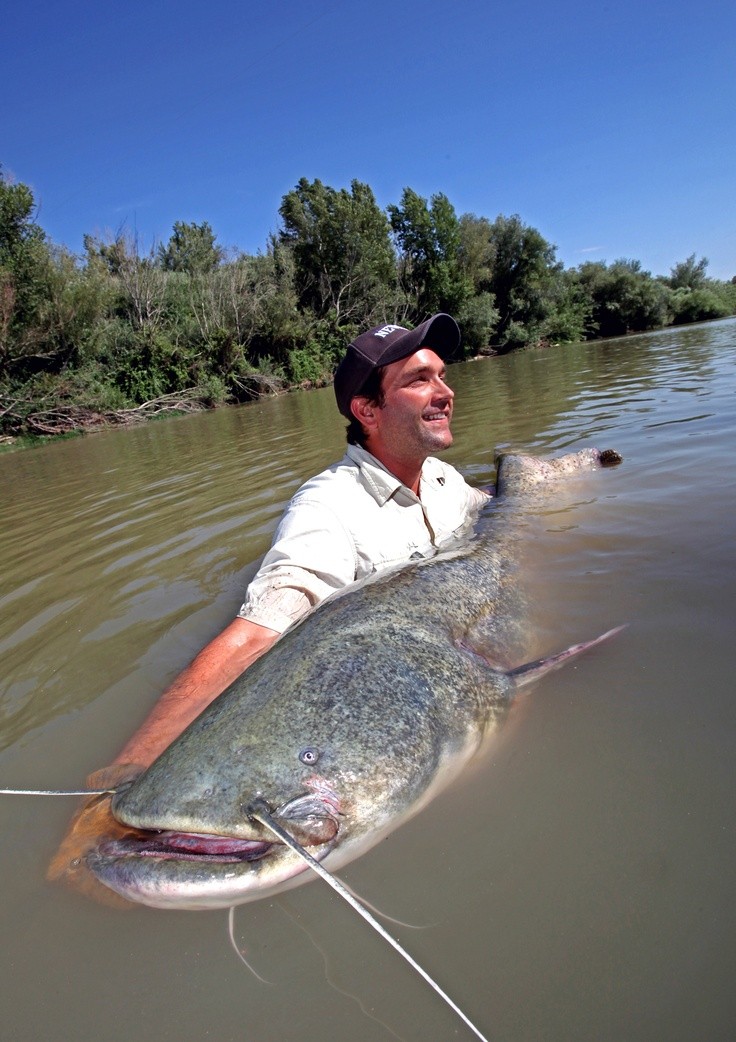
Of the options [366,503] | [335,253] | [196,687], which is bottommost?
[196,687]

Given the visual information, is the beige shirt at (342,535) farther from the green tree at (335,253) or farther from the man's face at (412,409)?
the green tree at (335,253)

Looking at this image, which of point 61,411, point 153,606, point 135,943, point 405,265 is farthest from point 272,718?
point 405,265

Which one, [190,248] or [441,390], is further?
[190,248]

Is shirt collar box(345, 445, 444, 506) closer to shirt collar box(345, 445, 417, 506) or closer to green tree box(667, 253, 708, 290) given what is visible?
shirt collar box(345, 445, 417, 506)

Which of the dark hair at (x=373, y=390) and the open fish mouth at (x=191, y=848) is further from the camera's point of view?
the dark hair at (x=373, y=390)

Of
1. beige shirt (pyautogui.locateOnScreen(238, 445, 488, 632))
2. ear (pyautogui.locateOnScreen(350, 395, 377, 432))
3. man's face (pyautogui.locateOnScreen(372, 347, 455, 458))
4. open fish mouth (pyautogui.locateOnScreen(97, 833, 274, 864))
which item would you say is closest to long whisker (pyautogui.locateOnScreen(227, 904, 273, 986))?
open fish mouth (pyautogui.locateOnScreen(97, 833, 274, 864))

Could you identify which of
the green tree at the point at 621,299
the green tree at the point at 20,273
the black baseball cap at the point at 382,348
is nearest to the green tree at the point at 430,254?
the green tree at the point at 621,299

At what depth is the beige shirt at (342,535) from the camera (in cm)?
242

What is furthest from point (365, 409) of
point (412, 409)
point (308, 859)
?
point (308, 859)

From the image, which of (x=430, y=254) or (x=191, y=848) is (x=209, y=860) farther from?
(x=430, y=254)

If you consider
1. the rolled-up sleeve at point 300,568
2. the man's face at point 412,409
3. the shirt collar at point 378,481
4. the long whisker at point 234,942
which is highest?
the man's face at point 412,409

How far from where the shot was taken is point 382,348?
10.7ft

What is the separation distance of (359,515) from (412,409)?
0.72 metres

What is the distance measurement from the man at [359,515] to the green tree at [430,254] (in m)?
40.5
